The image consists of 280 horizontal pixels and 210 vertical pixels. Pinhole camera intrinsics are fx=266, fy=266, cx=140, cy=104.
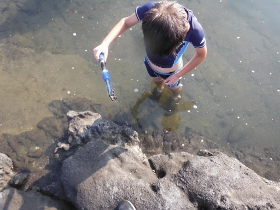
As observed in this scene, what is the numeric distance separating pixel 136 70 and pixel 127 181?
100 inches

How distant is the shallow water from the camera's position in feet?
14.1

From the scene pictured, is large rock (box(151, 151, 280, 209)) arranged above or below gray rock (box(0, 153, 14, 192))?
above

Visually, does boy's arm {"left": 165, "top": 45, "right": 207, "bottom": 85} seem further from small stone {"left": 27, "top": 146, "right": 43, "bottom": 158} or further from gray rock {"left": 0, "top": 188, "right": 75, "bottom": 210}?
small stone {"left": 27, "top": 146, "right": 43, "bottom": 158}

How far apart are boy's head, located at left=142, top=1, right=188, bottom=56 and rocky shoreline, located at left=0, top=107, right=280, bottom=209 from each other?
123cm

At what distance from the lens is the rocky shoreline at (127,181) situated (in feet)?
7.88

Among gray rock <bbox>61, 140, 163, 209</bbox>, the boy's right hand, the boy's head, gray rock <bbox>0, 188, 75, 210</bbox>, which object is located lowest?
gray rock <bbox>0, 188, 75, 210</bbox>

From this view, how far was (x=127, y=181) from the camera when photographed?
2.51 meters

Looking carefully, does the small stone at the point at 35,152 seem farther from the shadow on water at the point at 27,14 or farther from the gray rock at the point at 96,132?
the shadow on water at the point at 27,14

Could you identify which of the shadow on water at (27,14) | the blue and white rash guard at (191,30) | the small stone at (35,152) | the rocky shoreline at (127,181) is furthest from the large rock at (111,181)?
the shadow on water at (27,14)

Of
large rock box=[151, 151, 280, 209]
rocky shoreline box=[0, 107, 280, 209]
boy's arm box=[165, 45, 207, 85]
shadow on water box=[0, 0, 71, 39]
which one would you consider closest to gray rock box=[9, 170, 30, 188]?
rocky shoreline box=[0, 107, 280, 209]

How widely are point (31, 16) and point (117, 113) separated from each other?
2.62 metres

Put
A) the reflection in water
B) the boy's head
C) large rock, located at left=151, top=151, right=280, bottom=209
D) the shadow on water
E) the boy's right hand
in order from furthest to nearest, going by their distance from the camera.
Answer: the shadow on water, the reflection in water, the boy's right hand, large rock, located at left=151, top=151, right=280, bottom=209, the boy's head

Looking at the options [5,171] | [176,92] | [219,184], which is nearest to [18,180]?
[5,171]

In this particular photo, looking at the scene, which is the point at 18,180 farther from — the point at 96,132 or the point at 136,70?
the point at 136,70
